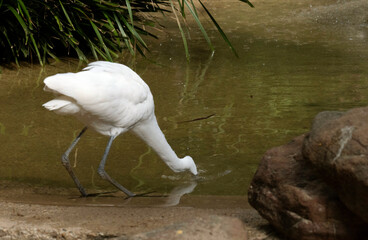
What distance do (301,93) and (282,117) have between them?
0.67 metres

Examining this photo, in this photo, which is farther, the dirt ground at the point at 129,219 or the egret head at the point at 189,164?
the egret head at the point at 189,164

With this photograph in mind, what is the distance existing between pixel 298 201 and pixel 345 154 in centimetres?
33

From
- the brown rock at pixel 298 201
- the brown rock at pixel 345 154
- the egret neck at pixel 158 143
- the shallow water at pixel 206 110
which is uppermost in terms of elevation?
the brown rock at pixel 345 154

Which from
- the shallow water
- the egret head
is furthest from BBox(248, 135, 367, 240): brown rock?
the egret head

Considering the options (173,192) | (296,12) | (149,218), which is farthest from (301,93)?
(296,12)

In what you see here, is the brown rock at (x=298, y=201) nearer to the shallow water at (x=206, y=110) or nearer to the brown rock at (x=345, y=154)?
the brown rock at (x=345, y=154)

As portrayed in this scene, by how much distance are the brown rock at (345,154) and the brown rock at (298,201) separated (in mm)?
115

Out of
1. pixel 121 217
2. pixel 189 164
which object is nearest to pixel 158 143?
pixel 189 164

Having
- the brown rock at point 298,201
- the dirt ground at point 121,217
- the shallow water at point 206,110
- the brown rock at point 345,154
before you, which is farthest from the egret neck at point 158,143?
the brown rock at point 345,154

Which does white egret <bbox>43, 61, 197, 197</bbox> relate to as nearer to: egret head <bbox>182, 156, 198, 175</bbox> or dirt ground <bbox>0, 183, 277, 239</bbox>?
egret head <bbox>182, 156, 198, 175</bbox>

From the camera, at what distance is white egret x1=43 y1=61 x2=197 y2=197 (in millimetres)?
3750

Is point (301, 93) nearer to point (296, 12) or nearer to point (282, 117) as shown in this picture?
point (282, 117)

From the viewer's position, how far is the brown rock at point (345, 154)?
2512mm

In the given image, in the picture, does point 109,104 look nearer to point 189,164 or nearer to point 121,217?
point 189,164
